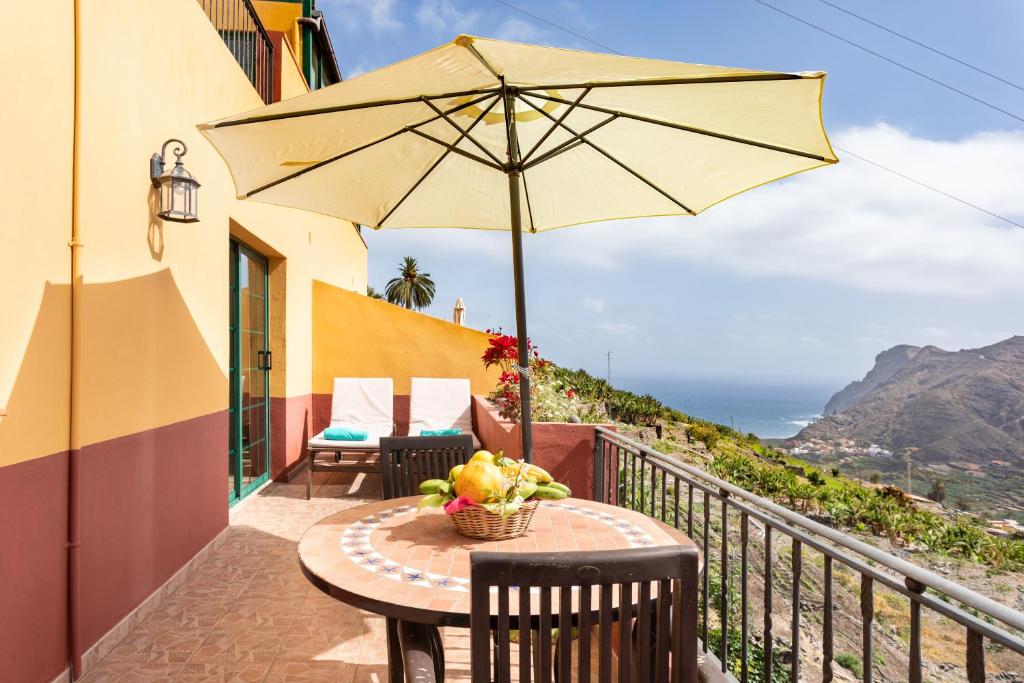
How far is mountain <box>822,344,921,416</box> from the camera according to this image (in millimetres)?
123037

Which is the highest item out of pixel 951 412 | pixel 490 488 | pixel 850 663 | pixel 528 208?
pixel 528 208

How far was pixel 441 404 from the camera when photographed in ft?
21.0

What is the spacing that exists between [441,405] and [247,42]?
379cm

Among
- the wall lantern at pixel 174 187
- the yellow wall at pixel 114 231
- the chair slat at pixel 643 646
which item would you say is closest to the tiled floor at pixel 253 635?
the yellow wall at pixel 114 231

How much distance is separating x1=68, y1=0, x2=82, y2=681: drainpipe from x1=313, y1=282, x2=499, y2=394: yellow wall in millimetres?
4629

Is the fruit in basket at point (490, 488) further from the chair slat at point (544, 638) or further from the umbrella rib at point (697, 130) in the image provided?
the umbrella rib at point (697, 130)

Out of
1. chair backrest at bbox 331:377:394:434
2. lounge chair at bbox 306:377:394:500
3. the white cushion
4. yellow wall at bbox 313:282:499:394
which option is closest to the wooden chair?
lounge chair at bbox 306:377:394:500

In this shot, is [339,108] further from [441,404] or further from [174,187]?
[441,404]

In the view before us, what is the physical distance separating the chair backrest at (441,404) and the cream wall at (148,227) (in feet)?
8.19

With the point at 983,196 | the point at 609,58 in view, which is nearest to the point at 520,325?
the point at 609,58

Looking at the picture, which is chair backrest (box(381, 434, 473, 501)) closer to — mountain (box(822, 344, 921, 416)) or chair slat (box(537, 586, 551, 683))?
chair slat (box(537, 586, 551, 683))

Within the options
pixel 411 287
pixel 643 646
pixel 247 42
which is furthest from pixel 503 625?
pixel 411 287

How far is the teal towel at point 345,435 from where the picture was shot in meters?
5.56

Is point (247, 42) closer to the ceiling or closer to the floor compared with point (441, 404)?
Result: closer to the ceiling
